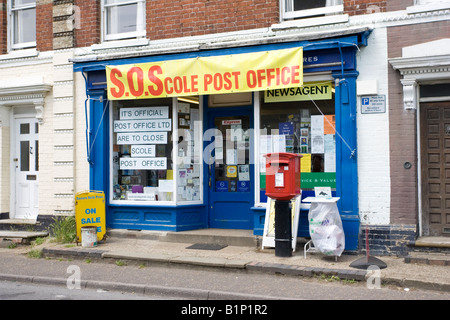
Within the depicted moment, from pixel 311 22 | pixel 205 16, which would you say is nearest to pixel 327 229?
pixel 311 22

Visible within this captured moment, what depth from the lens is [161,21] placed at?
1096cm

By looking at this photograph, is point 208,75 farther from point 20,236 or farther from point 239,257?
point 20,236

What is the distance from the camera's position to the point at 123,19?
11.6 metres

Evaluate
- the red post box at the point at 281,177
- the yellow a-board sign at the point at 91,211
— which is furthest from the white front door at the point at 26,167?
the red post box at the point at 281,177

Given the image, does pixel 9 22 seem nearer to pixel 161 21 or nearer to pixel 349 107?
pixel 161 21

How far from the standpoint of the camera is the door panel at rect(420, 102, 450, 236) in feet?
29.5

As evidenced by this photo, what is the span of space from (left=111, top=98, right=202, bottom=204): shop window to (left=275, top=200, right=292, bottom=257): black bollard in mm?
2705

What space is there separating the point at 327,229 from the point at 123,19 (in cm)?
645

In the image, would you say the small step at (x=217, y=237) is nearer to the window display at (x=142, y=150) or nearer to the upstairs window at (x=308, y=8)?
the window display at (x=142, y=150)

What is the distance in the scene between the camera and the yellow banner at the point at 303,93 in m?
9.58

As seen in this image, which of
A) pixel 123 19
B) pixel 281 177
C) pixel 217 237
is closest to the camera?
pixel 281 177

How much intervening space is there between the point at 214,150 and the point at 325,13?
354 centimetres

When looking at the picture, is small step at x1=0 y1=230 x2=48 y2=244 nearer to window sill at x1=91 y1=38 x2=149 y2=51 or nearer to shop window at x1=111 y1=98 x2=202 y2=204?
shop window at x1=111 y1=98 x2=202 y2=204

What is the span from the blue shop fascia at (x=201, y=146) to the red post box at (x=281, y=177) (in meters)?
0.96
